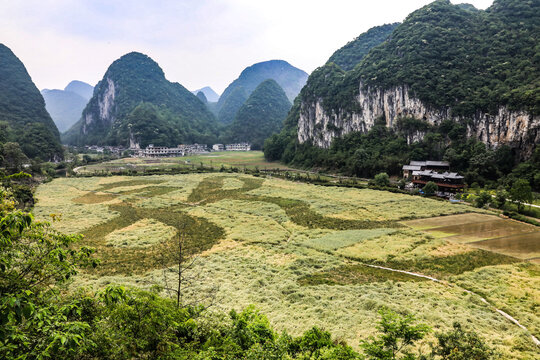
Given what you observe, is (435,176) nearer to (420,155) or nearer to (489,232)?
(420,155)

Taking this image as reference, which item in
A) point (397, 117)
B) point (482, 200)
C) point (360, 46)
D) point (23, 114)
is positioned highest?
point (360, 46)

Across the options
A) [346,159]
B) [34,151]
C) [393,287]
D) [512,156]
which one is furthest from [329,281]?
[34,151]

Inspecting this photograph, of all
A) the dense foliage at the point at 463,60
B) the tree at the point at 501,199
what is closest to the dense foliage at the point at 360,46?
the dense foliage at the point at 463,60

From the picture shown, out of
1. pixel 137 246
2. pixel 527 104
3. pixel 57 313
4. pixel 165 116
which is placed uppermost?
pixel 165 116

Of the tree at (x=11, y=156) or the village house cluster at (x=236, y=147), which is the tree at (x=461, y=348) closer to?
the tree at (x=11, y=156)

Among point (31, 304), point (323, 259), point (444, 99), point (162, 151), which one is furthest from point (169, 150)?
point (31, 304)

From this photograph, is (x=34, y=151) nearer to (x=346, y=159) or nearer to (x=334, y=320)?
(x=346, y=159)
